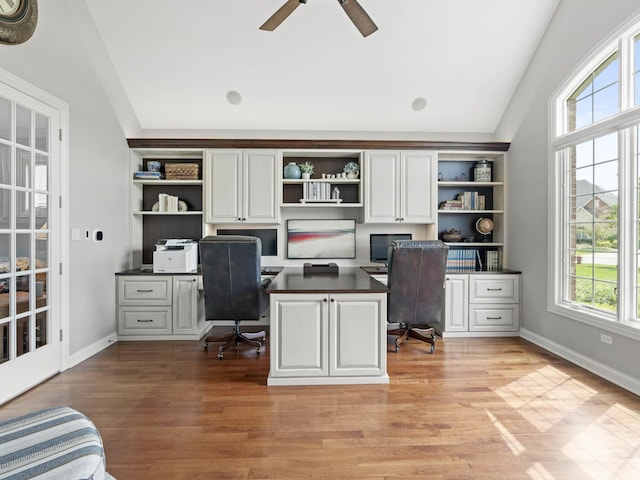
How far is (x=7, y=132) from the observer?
8.52 ft

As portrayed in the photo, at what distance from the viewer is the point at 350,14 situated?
8.42 ft

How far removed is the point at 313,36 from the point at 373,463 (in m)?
3.79

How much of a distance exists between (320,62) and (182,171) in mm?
2081

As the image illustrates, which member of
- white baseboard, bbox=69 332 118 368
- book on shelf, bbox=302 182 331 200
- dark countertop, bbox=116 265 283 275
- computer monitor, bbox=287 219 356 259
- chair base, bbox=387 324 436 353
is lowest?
white baseboard, bbox=69 332 118 368

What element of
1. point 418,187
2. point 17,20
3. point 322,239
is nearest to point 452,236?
point 418,187

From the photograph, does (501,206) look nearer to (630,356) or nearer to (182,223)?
(630,356)

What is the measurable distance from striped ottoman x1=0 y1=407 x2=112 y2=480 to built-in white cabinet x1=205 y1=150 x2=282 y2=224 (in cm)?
321

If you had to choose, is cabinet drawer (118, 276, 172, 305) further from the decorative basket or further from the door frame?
the decorative basket

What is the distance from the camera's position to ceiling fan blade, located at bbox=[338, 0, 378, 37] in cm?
247

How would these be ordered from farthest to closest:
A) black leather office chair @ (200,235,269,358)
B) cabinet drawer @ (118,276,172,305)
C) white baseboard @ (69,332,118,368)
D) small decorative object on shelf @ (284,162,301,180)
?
small decorative object on shelf @ (284,162,301,180) < cabinet drawer @ (118,276,172,305) < black leather office chair @ (200,235,269,358) < white baseboard @ (69,332,118,368)

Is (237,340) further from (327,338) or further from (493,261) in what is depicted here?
(493,261)

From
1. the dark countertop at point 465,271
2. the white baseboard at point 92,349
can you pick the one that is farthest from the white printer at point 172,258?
the dark countertop at point 465,271

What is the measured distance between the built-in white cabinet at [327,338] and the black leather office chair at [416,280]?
83cm

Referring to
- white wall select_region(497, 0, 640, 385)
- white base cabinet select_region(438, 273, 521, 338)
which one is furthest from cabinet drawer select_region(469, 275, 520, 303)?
white wall select_region(497, 0, 640, 385)
